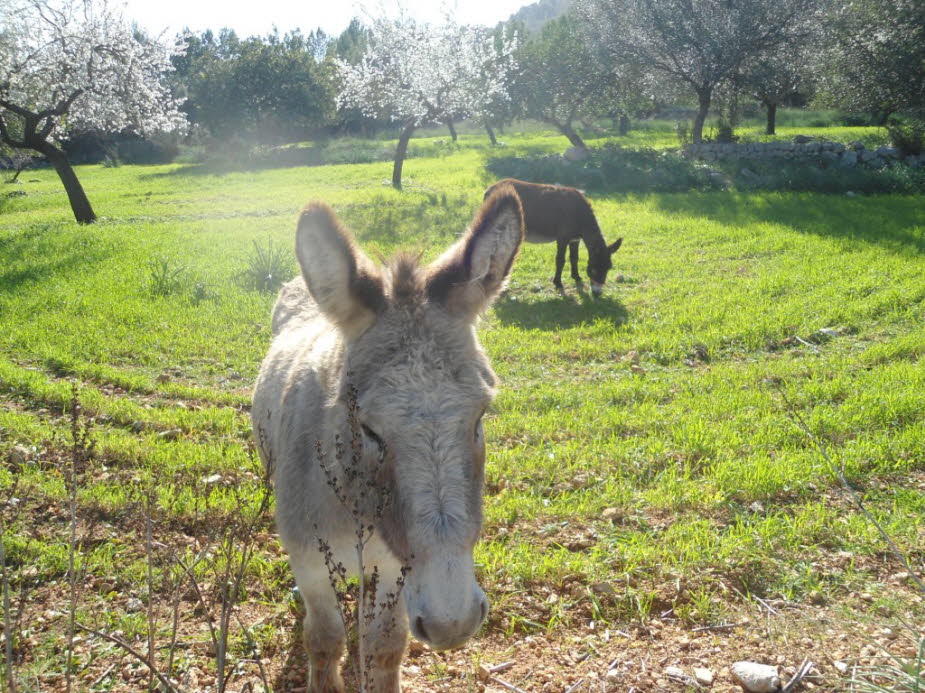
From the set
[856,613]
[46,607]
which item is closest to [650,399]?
[856,613]

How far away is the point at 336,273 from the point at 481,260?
2.07ft

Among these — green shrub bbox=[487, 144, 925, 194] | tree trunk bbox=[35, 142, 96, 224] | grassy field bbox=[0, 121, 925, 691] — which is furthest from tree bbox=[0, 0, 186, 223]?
green shrub bbox=[487, 144, 925, 194]

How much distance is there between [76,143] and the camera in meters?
53.6

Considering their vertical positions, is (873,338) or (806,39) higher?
(806,39)

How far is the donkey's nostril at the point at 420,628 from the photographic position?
1.92 m

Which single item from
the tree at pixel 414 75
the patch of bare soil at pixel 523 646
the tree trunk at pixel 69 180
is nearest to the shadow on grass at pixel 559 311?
the patch of bare soil at pixel 523 646

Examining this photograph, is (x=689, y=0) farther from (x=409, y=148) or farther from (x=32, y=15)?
(x=32, y=15)

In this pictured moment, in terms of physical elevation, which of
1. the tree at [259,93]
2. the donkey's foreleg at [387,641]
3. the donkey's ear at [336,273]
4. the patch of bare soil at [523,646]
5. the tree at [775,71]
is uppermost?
the tree at [259,93]

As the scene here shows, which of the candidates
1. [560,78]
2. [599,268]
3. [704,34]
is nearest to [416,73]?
[704,34]

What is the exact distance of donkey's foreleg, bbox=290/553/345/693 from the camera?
113 inches

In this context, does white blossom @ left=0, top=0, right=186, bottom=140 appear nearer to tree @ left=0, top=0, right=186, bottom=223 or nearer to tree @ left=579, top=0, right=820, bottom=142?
tree @ left=0, top=0, right=186, bottom=223

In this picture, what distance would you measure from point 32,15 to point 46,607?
23216 millimetres

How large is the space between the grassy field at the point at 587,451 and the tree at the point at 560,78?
1005 inches

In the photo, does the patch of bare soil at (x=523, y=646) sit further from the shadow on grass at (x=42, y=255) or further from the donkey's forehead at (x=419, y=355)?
the shadow on grass at (x=42, y=255)
